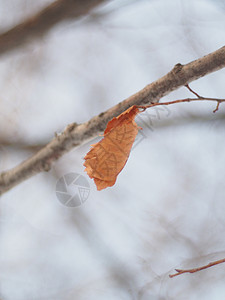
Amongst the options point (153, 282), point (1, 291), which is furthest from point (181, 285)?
point (1, 291)

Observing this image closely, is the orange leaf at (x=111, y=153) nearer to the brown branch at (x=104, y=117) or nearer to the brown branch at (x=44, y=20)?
the brown branch at (x=104, y=117)

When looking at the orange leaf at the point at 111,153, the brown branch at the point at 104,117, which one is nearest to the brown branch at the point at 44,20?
the brown branch at the point at 104,117

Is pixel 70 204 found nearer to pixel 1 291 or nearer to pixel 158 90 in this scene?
pixel 1 291

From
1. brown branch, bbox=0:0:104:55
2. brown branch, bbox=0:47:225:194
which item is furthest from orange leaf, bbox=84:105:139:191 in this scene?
brown branch, bbox=0:0:104:55

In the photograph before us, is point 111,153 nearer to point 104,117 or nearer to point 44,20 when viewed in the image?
point 104,117

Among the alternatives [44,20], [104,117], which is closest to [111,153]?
[104,117]

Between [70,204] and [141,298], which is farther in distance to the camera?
[70,204]
